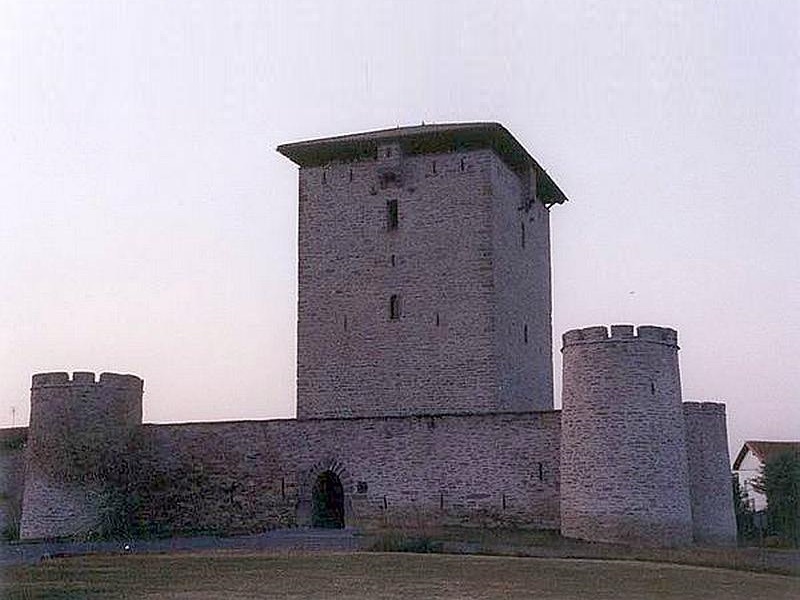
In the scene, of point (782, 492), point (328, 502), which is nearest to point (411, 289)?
point (328, 502)

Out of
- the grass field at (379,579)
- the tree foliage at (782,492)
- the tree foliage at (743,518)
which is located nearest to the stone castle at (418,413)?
the tree foliage at (743,518)

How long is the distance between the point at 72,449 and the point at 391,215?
9.81 m

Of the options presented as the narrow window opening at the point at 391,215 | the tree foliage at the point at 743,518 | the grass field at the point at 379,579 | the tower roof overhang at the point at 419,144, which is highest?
the tower roof overhang at the point at 419,144

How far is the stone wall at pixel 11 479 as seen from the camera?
3031 cm

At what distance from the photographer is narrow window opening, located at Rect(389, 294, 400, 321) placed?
99.5 feet

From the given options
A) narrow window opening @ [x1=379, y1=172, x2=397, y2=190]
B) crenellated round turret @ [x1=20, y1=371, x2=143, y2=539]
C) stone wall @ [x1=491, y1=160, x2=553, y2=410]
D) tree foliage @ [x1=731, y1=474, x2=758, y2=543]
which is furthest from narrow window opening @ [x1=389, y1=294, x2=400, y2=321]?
tree foliage @ [x1=731, y1=474, x2=758, y2=543]

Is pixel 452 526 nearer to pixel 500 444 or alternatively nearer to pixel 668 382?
pixel 500 444

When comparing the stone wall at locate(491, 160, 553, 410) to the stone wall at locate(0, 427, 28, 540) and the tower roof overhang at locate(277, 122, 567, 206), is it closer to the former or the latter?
the tower roof overhang at locate(277, 122, 567, 206)

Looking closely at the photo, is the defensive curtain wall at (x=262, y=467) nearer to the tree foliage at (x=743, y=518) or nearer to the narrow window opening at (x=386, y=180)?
the tree foliage at (x=743, y=518)

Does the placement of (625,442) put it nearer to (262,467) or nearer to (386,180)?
(262,467)

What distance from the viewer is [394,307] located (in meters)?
30.4

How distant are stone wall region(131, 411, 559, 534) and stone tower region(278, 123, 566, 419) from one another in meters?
3.27

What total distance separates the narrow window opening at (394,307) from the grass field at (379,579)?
35.8ft

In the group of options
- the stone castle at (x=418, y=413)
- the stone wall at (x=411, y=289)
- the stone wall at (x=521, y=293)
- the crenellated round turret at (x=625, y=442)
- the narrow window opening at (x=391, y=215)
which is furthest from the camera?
the narrow window opening at (x=391, y=215)
